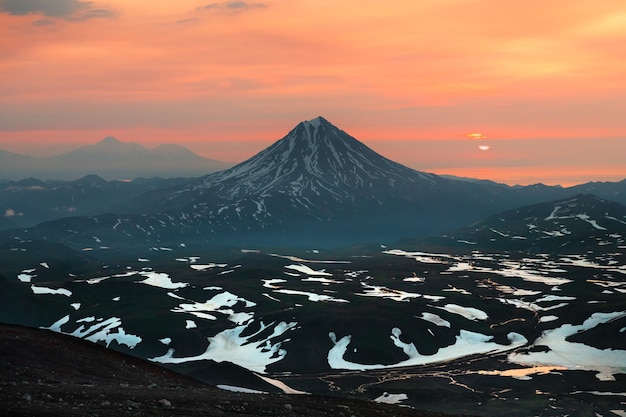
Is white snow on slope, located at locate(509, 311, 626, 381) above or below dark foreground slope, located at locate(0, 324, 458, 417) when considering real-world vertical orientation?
below

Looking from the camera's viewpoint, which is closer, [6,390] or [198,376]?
[6,390]

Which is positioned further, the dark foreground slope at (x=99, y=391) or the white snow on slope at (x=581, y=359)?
the white snow on slope at (x=581, y=359)

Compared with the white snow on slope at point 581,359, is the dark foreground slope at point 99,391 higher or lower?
higher

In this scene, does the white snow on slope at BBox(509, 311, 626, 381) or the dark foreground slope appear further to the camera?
the white snow on slope at BBox(509, 311, 626, 381)

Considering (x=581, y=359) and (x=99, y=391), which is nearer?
(x=99, y=391)

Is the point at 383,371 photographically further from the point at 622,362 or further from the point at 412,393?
the point at 622,362

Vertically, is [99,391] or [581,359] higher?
[99,391]

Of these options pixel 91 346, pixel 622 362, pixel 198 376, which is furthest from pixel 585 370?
pixel 91 346

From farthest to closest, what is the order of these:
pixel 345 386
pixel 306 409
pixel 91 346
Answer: pixel 345 386 < pixel 91 346 < pixel 306 409
